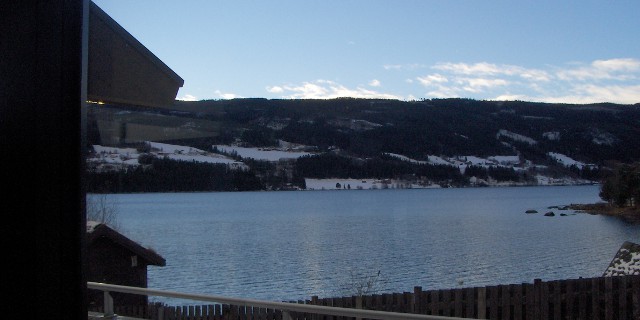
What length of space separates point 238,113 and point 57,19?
36.4 metres

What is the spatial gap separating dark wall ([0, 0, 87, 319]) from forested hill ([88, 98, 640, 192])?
72.5 feet

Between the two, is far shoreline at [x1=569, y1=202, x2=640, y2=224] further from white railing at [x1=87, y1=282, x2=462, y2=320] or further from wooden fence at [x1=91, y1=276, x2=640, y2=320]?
white railing at [x1=87, y1=282, x2=462, y2=320]

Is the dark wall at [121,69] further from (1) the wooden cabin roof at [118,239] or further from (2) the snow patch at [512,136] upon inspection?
(2) the snow patch at [512,136]

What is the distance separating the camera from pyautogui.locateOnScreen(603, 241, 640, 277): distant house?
11.4 m

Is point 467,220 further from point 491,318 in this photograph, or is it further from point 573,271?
point 491,318

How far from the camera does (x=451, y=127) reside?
95938mm

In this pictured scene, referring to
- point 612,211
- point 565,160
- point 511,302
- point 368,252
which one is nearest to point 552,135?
point 565,160

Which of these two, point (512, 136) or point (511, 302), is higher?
point (512, 136)

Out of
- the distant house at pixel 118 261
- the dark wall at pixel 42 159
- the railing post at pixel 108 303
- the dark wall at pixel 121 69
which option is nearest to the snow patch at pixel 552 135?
the distant house at pixel 118 261

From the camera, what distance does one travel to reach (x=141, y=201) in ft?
349

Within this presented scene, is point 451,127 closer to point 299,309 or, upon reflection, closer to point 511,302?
point 511,302

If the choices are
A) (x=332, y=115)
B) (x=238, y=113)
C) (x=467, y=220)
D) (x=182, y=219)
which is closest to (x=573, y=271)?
(x=238, y=113)

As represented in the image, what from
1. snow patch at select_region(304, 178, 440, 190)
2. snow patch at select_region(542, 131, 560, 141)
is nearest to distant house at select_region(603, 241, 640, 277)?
snow patch at select_region(542, 131, 560, 141)

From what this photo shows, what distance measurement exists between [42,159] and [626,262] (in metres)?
11.7
